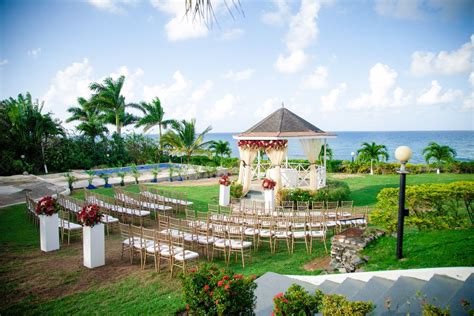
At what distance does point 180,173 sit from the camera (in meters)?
22.8

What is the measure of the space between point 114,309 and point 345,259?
4.91 meters

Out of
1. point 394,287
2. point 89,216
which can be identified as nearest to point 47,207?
point 89,216

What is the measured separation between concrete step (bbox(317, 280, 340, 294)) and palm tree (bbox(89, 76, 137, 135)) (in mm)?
26963

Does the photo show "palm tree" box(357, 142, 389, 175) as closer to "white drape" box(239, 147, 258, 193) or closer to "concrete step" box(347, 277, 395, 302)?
"white drape" box(239, 147, 258, 193)

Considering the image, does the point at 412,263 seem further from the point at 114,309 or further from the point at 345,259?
the point at 114,309

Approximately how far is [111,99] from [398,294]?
28.9 m

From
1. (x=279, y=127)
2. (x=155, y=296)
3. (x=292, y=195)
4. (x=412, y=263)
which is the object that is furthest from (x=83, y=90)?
(x=412, y=263)

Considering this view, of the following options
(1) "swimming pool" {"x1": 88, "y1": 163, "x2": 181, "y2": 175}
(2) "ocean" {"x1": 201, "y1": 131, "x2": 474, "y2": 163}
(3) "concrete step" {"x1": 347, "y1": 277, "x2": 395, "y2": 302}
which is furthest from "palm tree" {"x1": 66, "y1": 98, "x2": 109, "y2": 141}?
(2) "ocean" {"x1": 201, "y1": 131, "x2": 474, "y2": 163}

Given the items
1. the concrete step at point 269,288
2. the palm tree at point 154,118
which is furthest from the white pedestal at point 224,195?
the palm tree at point 154,118

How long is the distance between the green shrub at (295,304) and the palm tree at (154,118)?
27.6m

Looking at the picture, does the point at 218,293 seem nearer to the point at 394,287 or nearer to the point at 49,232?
the point at 394,287

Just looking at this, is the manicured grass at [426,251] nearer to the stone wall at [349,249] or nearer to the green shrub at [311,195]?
the stone wall at [349,249]

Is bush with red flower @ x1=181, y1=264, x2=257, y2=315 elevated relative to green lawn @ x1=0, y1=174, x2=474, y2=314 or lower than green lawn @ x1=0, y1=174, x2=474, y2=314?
elevated

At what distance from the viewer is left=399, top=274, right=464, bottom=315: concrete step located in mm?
4484
